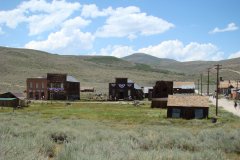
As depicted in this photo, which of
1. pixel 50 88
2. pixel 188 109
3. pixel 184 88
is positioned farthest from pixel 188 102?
pixel 184 88

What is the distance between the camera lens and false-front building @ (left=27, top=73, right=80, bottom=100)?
8694cm

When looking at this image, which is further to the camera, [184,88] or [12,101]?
[184,88]

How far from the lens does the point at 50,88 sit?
86.9 metres

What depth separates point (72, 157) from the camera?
352 inches

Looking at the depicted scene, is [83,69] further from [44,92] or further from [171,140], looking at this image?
[171,140]

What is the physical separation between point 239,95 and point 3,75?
89.8 meters

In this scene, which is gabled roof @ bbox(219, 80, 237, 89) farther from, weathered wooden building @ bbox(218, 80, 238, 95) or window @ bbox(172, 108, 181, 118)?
window @ bbox(172, 108, 181, 118)

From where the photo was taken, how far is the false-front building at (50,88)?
8694 centimetres

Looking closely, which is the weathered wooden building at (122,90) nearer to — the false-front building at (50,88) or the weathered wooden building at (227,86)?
the false-front building at (50,88)

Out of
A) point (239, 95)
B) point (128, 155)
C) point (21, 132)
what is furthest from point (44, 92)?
point (128, 155)

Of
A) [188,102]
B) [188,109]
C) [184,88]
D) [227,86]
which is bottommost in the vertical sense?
[188,109]

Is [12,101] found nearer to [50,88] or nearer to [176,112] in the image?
[50,88]

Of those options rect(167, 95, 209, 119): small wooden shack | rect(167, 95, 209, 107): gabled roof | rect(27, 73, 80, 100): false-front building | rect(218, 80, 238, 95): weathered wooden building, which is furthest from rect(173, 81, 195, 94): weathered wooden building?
rect(167, 95, 209, 119): small wooden shack

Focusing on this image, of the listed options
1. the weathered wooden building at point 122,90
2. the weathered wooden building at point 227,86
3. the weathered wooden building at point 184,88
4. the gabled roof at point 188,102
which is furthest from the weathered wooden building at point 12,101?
the weathered wooden building at point 227,86
